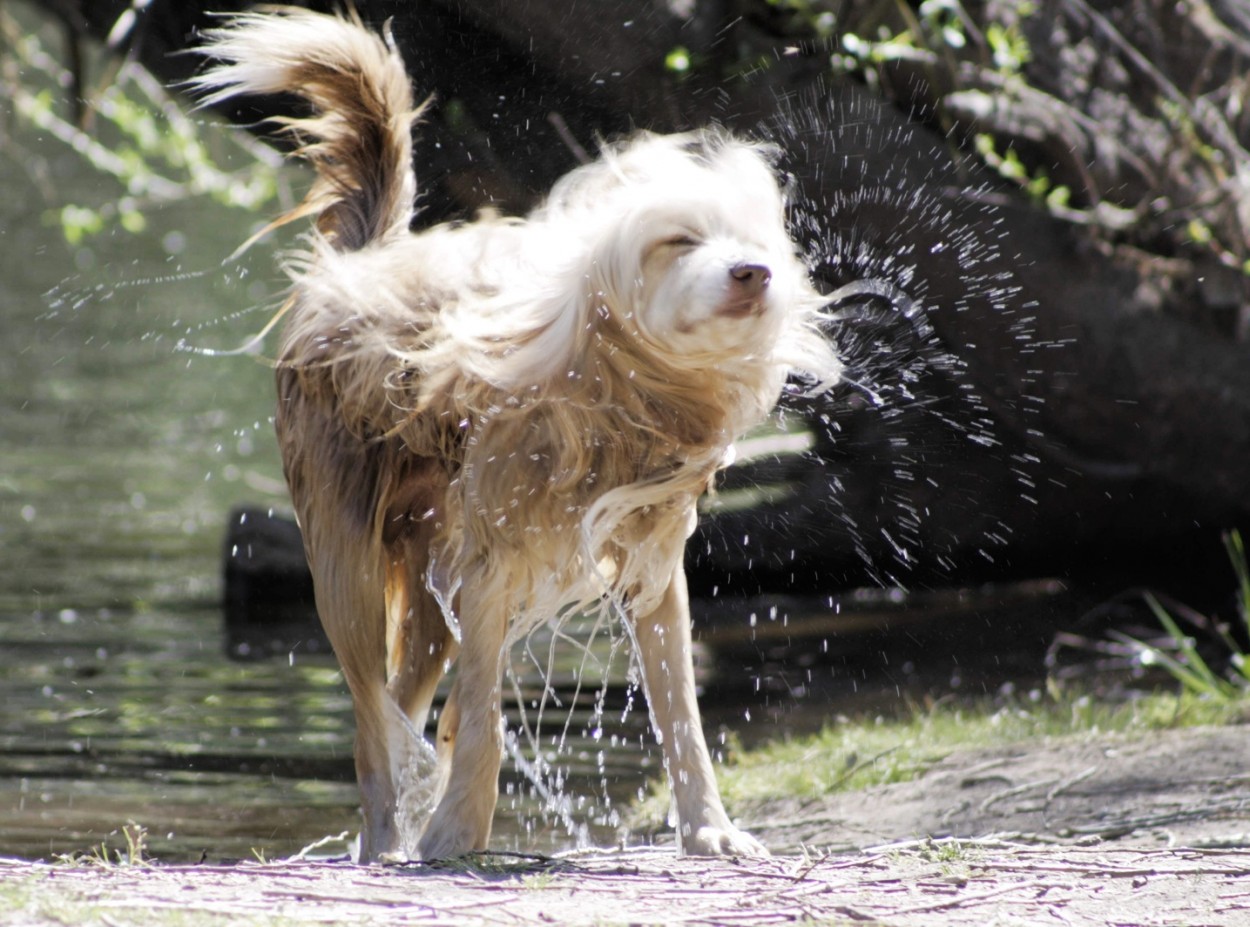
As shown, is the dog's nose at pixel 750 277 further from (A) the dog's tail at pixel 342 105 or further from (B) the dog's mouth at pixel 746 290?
(A) the dog's tail at pixel 342 105

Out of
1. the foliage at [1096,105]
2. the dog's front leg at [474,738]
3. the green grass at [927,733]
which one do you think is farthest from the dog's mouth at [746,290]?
the foliage at [1096,105]

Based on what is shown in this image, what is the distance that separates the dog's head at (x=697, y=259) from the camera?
12.2 ft

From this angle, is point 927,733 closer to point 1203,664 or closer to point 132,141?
point 1203,664

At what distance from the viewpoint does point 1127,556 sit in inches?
369

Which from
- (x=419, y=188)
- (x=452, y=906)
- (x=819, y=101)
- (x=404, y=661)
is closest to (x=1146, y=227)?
(x=819, y=101)

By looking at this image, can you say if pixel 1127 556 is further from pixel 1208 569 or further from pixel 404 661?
pixel 404 661

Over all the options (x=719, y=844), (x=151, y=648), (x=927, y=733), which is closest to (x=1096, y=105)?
(x=927, y=733)

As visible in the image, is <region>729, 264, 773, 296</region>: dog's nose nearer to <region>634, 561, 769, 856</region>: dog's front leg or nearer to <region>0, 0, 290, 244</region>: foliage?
<region>634, 561, 769, 856</region>: dog's front leg

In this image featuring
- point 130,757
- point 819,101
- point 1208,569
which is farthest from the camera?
point 1208,569

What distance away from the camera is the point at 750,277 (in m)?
3.68

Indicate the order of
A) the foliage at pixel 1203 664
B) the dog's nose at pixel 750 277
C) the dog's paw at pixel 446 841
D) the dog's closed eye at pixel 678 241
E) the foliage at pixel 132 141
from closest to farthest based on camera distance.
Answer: the dog's nose at pixel 750 277
the dog's closed eye at pixel 678 241
the dog's paw at pixel 446 841
the foliage at pixel 1203 664
the foliage at pixel 132 141

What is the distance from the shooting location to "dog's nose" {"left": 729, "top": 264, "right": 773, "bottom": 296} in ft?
12.0

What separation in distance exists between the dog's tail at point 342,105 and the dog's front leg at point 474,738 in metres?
1.34

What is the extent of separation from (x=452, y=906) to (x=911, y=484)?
19.7 feet
